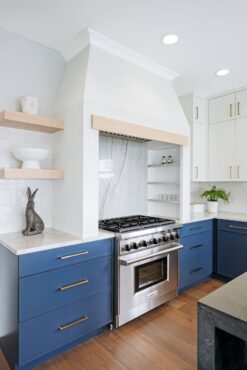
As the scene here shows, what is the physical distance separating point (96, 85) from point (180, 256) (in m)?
2.05

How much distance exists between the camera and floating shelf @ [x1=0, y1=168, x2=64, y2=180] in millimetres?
1883

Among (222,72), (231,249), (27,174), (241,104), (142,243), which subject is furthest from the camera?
(241,104)

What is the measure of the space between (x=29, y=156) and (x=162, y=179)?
1.85m

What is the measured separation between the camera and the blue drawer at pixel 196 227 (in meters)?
2.88

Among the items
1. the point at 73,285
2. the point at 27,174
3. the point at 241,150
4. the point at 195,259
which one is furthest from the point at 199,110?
the point at 73,285

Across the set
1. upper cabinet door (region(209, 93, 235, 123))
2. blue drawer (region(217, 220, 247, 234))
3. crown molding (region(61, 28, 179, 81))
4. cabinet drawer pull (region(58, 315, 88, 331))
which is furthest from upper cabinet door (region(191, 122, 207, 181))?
cabinet drawer pull (region(58, 315, 88, 331))

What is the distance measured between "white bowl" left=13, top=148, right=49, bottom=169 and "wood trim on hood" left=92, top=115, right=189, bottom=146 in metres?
0.52

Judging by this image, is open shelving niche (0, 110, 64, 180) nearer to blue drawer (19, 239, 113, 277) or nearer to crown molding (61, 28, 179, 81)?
blue drawer (19, 239, 113, 277)

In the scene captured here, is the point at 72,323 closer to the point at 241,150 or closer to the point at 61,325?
the point at 61,325

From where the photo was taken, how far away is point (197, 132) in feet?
11.7

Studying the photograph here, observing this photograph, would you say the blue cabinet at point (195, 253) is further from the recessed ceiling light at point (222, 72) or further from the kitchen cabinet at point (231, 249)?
the recessed ceiling light at point (222, 72)

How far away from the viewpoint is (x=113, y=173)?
9.50 ft

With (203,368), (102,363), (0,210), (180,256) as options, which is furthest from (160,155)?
(203,368)

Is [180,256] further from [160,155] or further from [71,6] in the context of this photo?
[71,6]
